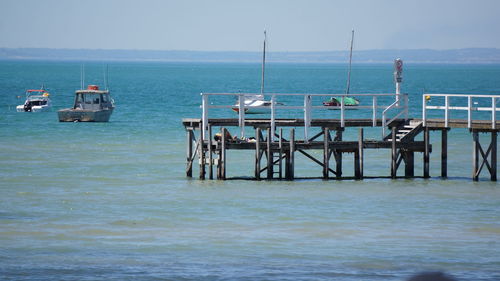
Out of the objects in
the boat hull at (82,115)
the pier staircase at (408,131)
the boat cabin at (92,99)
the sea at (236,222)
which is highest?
the boat cabin at (92,99)

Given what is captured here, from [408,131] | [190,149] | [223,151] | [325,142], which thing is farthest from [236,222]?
[408,131]

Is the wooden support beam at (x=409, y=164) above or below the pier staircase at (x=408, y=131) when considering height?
below

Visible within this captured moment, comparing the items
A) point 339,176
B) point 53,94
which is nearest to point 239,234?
point 339,176

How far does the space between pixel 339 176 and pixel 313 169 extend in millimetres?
5096

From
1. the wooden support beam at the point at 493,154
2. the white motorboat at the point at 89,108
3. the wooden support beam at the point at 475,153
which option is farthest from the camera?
the white motorboat at the point at 89,108

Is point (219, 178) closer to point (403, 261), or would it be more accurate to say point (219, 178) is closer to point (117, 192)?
point (117, 192)

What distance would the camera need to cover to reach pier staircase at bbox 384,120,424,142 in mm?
35531

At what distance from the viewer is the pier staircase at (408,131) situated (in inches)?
1399

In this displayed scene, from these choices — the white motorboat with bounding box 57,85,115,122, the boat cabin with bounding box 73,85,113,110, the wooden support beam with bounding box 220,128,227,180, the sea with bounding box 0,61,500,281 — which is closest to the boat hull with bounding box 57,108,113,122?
the white motorboat with bounding box 57,85,115,122

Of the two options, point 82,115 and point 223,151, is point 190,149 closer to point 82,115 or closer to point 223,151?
point 223,151

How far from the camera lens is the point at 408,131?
3578 centimetres

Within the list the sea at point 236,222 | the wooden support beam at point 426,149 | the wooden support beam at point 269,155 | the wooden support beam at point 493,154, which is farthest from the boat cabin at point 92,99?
the wooden support beam at point 493,154

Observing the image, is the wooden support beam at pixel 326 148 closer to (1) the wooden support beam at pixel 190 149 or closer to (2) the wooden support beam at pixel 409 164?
(2) the wooden support beam at pixel 409 164

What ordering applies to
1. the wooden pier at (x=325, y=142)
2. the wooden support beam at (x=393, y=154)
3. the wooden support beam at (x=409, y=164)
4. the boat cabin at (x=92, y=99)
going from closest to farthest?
the wooden pier at (x=325, y=142), the wooden support beam at (x=393, y=154), the wooden support beam at (x=409, y=164), the boat cabin at (x=92, y=99)
